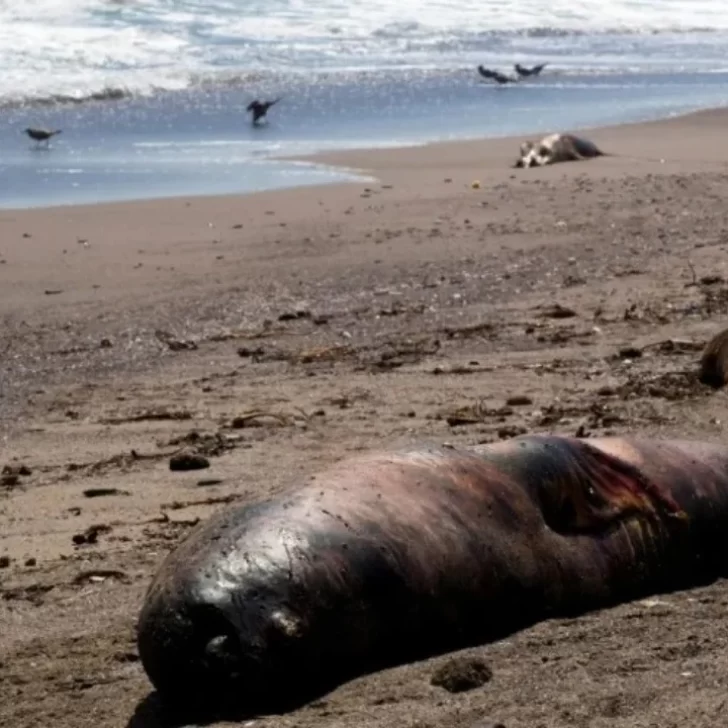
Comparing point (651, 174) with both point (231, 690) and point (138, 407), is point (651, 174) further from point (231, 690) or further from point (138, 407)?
point (231, 690)

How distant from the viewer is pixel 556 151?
14844mm

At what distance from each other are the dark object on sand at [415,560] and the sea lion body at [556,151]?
33.0ft

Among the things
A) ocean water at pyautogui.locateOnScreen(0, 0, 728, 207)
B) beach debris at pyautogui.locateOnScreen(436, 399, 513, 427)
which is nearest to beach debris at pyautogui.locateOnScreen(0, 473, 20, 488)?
beach debris at pyautogui.locateOnScreen(436, 399, 513, 427)

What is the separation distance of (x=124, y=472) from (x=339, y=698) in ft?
7.67

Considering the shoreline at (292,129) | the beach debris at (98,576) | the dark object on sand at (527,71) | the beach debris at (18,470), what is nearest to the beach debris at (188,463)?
the beach debris at (18,470)

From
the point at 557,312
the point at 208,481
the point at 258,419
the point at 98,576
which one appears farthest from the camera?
the point at 557,312

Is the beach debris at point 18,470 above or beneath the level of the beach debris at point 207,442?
beneath

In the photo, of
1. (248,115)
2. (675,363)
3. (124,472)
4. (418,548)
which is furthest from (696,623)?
(248,115)

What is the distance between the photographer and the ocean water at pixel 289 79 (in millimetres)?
15266

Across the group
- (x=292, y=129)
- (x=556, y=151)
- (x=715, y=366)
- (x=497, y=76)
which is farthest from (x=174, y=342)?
(x=497, y=76)

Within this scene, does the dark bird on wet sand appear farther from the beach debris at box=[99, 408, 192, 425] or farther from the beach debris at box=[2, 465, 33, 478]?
the beach debris at box=[2, 465, 33, 478]

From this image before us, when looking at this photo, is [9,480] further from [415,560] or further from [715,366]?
[715,366]

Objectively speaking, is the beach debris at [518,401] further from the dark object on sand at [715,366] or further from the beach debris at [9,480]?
the beach debris at [9,480]

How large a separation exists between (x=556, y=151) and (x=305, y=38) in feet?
45.7
